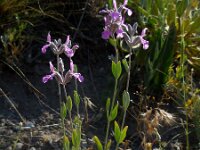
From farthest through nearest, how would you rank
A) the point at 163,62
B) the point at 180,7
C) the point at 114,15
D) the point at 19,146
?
1. the point at 180,7
2. the point at 163,62
3. the point at 19,146
4. the point at 114,15

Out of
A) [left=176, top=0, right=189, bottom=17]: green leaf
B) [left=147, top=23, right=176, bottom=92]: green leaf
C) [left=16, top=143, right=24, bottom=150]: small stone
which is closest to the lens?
[left=16, top=143, right=24, bottom=150]: small stone

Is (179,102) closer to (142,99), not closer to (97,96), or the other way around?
(142,99)

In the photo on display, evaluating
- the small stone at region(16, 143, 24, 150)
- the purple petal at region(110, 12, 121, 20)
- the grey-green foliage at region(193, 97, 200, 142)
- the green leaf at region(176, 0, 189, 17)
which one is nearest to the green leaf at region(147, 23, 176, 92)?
the green leaf at region(176, 0, 189, 17)

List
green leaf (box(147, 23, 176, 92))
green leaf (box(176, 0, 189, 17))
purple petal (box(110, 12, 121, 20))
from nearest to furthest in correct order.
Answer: purple petal (box(110, 12, 121, 20)) → green leaf (box(147, 23, 176, 92)) → green leaf (box(176, 0, 189, 17))

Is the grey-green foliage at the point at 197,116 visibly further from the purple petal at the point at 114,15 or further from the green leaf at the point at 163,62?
the purple petal at the point at 114,15

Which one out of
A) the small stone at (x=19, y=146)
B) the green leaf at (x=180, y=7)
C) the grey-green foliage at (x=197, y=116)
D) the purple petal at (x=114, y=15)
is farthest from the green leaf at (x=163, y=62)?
the purple petal at (x=114, y=15)

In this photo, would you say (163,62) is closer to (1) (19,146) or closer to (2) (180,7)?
(2) (180,7)

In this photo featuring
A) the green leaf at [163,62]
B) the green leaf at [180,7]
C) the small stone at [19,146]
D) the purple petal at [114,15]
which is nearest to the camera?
the purple petal at [114,15]

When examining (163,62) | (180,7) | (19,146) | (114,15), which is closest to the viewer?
(114,15)

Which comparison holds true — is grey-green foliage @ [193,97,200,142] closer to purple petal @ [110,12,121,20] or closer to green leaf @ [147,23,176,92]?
green leaf @ [147,23,176,92]

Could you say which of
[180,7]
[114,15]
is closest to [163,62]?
[180,7]

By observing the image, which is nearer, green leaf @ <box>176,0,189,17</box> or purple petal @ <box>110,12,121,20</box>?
purple petal @ <box>110,12,121,20</box>
